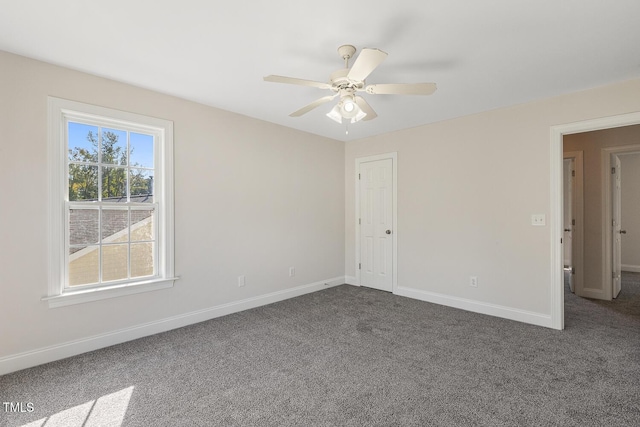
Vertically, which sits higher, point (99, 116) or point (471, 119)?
point (471, 119)

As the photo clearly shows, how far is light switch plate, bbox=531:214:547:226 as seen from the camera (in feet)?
10.6

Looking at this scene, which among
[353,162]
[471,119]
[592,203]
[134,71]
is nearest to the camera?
[134,71]

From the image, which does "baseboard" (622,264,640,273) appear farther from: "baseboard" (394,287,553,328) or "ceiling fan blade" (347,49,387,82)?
"ceiling fan blade" (347,49,387,82)

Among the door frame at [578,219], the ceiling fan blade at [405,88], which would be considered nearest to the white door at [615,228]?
the door frame at [578,219]

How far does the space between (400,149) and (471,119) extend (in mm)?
1008

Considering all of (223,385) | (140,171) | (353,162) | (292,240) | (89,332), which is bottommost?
(223,385)

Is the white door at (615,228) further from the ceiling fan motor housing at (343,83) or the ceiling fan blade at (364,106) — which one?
the ceiling fan motor housing at (343,83)

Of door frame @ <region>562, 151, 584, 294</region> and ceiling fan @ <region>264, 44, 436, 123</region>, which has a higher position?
ceiling fan @ <region>264, 44, 436, 123</region>

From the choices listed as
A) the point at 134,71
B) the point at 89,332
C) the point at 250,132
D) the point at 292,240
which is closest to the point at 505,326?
the point at 292,240

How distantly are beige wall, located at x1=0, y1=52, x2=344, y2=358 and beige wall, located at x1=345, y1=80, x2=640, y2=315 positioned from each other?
1.31m

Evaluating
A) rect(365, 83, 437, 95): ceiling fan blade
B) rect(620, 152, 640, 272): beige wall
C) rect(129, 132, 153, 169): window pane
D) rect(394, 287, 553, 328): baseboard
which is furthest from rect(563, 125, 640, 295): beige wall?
rect(129, 132, 153, 169): window pane

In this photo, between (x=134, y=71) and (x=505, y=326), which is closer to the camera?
(x=134, y=71)

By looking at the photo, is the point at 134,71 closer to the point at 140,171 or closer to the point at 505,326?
the point at 140,171

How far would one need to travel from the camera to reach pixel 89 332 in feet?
8.70
